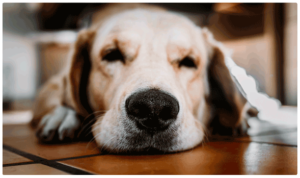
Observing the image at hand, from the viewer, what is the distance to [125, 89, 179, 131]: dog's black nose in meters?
1.00

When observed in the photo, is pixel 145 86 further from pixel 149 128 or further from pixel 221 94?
pixel 221 94

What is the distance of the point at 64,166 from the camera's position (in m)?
0.85

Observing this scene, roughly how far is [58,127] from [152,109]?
71 cm

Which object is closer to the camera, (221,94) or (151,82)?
(151,82)

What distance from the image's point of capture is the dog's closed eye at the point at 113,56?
1517mm

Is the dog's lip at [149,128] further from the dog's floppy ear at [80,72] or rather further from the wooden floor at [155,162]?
the dog's floppy ear at [80,72]

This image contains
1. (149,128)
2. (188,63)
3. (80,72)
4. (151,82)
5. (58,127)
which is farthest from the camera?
(80,72)

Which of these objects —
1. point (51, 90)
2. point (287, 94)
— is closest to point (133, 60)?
point (51, 90)

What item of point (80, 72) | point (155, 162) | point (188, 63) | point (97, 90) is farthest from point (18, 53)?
point (155, 162)

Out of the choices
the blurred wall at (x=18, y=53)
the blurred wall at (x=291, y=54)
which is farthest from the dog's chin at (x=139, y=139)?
the blurred wall at (x=291, y=54)

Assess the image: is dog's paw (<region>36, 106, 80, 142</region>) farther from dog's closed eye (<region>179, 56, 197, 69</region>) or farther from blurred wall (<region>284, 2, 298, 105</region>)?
blurred wall (<region>284, 2, 298, 105</region>)

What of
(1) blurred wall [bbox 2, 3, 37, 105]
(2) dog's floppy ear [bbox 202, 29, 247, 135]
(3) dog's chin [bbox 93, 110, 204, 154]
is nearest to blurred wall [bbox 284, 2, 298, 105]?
(2) dog's floppy ear [bbox 202, 29, 247, 135]

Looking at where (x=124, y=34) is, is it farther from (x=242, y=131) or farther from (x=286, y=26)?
(x=286, y=26)

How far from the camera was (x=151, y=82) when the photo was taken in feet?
3.79
